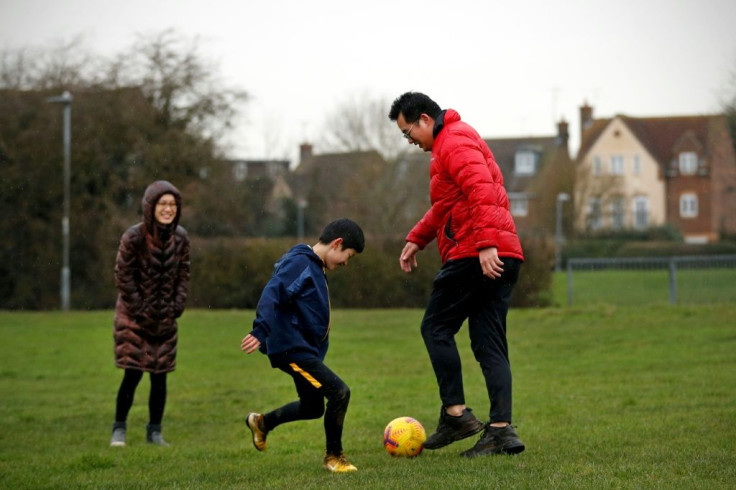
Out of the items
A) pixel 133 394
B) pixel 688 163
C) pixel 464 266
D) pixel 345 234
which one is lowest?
pixel 133 394

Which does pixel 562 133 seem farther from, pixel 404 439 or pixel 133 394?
pixel 404 439

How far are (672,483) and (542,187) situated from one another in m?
57.2

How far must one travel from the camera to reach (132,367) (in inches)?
329

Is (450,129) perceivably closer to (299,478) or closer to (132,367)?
(299,478)

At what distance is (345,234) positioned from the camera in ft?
20.6

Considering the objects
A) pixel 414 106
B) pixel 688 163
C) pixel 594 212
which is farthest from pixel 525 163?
pixel 414 106

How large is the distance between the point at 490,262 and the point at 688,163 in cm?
7085

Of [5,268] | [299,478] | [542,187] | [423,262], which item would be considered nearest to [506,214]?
[299,478]

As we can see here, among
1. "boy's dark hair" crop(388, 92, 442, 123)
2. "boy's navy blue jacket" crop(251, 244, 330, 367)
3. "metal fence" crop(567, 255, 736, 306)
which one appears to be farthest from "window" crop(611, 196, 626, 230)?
"boy's navy blue jacket" crop(251, 244, 330, 367)

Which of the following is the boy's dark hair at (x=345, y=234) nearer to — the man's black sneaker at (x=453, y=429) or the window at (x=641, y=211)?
the man's black sneaker at (x=453, y=429)

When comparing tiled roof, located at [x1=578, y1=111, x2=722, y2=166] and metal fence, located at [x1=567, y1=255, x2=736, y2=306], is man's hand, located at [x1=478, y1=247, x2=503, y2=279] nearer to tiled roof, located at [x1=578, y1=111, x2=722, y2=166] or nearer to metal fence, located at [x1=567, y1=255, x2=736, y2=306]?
metal fence, located at [x1=567, y1=255, x2=736, y2=306]

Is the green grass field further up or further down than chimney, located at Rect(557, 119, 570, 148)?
further down

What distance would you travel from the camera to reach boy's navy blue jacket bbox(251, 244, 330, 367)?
20.1ft

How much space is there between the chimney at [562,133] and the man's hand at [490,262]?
7387 cm
